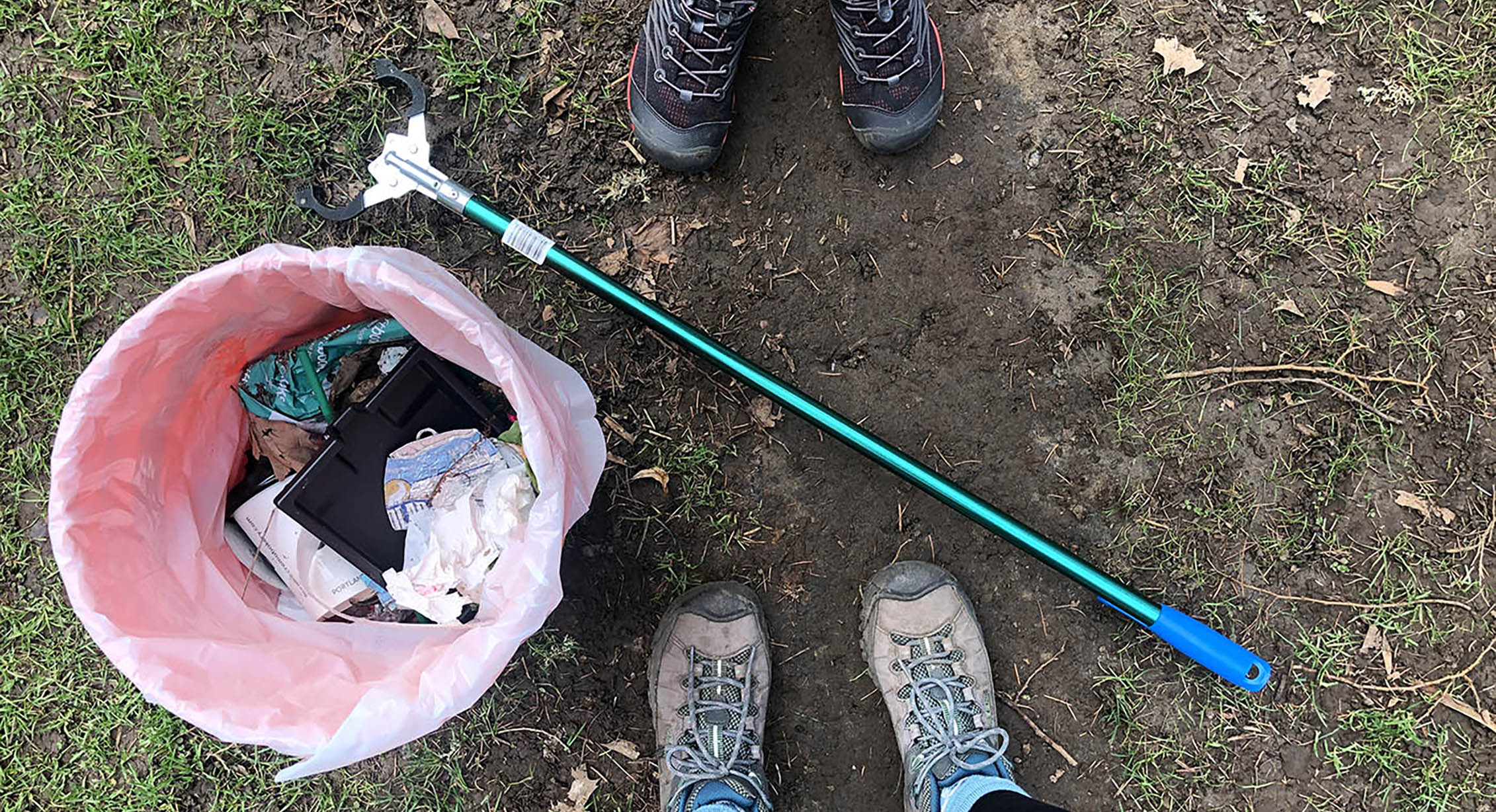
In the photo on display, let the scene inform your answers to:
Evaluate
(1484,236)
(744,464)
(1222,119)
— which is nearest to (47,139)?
(744,464)

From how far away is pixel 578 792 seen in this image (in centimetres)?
183

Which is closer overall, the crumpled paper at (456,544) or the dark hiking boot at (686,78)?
the crumpled paper at (456,544)

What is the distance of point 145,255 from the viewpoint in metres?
1.85

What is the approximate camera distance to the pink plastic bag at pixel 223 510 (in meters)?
1.26

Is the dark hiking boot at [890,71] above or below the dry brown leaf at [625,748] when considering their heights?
above

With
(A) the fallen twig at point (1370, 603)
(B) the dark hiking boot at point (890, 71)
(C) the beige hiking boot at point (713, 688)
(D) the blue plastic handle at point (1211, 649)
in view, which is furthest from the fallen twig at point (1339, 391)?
(C) the beige hiking boot at point (713, 688)

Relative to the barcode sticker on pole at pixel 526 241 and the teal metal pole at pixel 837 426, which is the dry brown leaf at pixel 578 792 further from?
the barcode sticker on pole at pixel 526 241

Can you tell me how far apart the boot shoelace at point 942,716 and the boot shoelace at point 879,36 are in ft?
3.88

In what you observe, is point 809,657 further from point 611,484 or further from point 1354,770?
point 1354,770

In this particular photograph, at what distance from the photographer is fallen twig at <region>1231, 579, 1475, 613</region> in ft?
6.01

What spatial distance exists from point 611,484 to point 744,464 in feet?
→ 0.94

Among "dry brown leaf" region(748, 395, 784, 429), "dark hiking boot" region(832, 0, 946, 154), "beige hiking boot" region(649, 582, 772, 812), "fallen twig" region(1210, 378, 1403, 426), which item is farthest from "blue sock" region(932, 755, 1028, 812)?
"dark hiking boot" region(832, 0, 946, 154)

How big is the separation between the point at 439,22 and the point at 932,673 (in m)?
1.75

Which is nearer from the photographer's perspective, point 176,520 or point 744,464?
point 176,520
